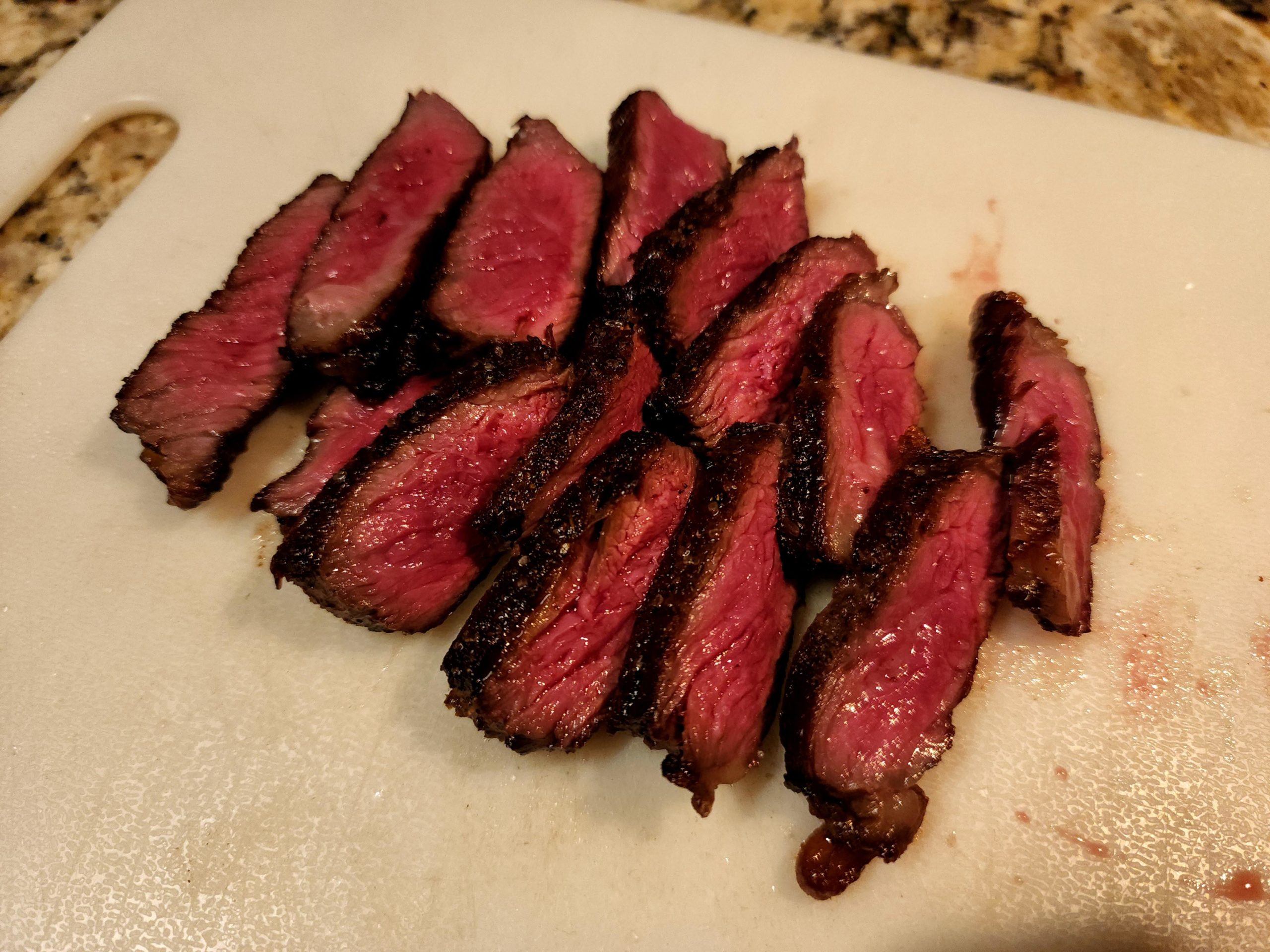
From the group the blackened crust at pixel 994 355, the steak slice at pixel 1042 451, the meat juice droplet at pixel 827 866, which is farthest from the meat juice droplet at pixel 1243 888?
the blackened crust at pixel 994 355

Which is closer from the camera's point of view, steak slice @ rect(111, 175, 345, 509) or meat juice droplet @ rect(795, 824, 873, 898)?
meat juice droplet @ rect(795, 824, 873, 898)

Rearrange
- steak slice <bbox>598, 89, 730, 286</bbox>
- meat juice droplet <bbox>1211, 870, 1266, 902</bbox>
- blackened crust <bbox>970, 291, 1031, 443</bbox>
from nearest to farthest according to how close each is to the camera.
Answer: meat juice droplet <bbox>1211, 870, 1266, 902</bbox> < blackened crust <bbox>970, 291, 1031, 443</bbox> < steak slice <bbox>598, 89, 730, 286</bbox>

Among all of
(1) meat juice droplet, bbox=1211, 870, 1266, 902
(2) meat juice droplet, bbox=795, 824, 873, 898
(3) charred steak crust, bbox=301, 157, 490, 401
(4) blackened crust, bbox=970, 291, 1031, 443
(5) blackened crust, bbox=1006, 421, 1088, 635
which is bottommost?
(2) meat juice droplet, bbox=795, 824, 873, 898

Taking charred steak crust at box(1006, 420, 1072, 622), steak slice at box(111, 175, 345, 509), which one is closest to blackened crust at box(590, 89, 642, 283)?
steak slice at box(111, 175, 345, 509)

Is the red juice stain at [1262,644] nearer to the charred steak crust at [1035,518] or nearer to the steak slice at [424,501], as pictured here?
the charred steak crust at [1035,518]

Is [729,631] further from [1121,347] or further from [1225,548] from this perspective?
[1121,347]

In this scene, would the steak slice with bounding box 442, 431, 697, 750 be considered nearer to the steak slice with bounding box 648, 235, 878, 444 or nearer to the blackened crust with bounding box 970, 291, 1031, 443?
the steak slice with bounding box 648, 235, 878, 444

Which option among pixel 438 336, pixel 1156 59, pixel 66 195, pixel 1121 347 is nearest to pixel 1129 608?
pixel 1121 347

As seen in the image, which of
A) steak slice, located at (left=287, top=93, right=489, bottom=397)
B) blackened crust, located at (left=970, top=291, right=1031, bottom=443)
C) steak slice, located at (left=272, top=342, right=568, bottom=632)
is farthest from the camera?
steak slice, located at (left=287, top=93, right=489, bottom=397)
